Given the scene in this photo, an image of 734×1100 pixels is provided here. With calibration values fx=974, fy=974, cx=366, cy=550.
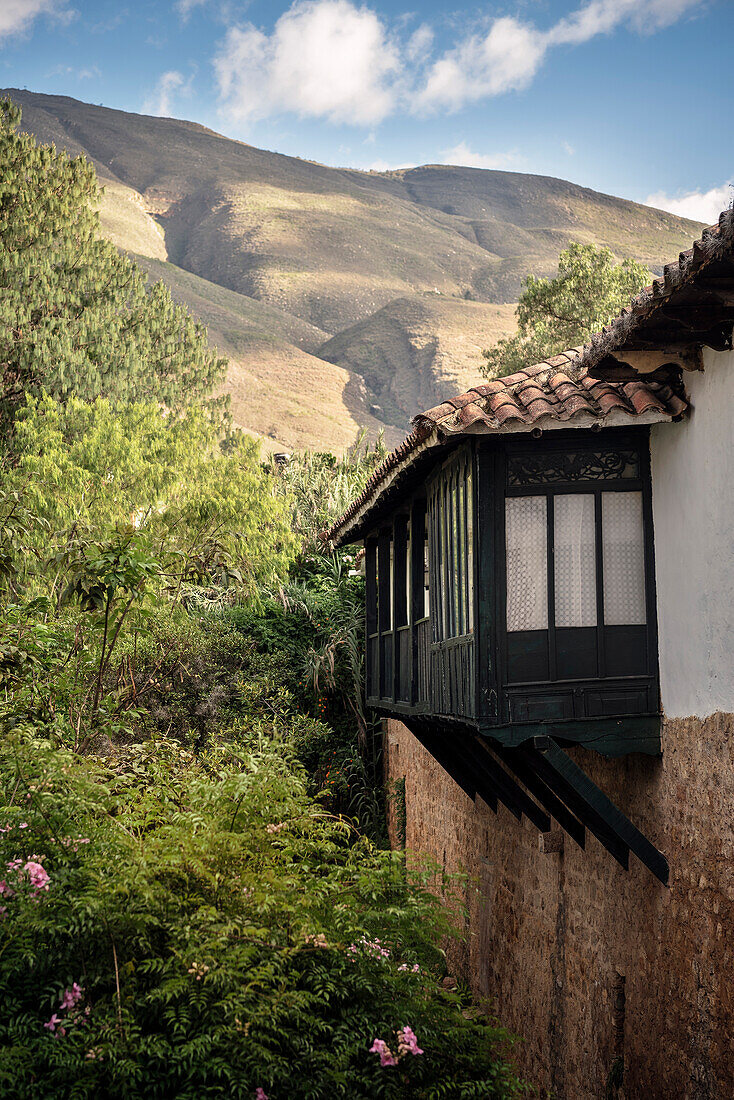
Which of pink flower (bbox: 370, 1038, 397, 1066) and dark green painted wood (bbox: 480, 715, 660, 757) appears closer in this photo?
pink flower (bbox: 370, 1038, 397, 1066)

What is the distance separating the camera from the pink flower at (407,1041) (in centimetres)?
469

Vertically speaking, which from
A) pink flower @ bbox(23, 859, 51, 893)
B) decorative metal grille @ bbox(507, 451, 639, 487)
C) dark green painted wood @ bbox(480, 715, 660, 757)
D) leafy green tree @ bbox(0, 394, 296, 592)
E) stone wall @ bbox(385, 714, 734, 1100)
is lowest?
stone wall @ bbox(385, 714, 734, 1100)

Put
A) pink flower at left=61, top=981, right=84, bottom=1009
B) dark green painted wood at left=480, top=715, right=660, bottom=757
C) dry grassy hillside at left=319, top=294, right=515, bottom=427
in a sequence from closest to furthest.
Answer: pink flower at left=61, top=981, right=84, bottom=1009
dark green painted wood at left=480, top=715, right=660, bottom=757
dry grassy hillside at left=319, top=294, right=515, bottom=427

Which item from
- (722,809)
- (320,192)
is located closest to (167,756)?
(722,809)

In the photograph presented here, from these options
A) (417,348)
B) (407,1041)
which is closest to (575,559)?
(407,1041)

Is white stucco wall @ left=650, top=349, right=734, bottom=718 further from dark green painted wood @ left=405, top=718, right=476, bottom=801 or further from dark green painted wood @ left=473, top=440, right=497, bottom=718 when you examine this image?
dark green painted wood @ left=405, top=718, right=476, bottom=801

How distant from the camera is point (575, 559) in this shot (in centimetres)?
669

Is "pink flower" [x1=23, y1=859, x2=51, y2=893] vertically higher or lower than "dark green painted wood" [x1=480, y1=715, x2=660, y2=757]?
lower

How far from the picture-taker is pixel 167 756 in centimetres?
796

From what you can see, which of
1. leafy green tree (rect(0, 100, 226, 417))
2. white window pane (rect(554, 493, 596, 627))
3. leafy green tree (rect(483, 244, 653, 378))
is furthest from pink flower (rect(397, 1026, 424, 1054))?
leafy green tree (rect(483, 244, 653, 378))

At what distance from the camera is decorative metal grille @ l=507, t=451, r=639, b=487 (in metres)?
6.67

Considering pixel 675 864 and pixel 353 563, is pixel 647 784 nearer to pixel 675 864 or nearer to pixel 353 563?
pixel 675 864

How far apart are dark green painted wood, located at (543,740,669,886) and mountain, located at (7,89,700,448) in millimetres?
49231

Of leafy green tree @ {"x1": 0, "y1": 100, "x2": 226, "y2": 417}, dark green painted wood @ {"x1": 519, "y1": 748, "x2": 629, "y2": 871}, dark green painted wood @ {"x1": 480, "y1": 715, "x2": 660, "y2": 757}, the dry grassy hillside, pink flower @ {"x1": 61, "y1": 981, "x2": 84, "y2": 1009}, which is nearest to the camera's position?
pink flower @ {"x1": 61, "y1": 981, "x2": 84, "y2": 1009}
